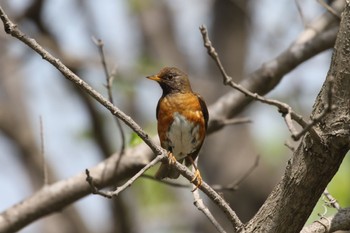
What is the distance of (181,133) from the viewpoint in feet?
18.8

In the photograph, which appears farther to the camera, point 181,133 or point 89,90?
point 181,133

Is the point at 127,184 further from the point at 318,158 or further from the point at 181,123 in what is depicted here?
the point at 181,123

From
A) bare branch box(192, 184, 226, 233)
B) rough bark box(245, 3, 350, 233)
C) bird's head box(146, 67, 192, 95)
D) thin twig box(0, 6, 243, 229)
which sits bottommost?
rough bark box(245, 3, 350, 233)

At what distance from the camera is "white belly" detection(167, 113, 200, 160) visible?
5728 millimetres

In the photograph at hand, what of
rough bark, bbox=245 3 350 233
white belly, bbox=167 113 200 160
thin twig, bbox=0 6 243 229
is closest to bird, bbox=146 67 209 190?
white belly, bbox=167 113 200 160

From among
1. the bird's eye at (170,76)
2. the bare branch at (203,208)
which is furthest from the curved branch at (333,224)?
the bird's eye at (170,76)

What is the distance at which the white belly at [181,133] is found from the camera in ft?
18.8

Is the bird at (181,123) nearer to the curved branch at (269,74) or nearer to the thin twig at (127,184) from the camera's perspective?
the curved branch at (269,74)

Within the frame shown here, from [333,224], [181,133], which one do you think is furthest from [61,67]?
[181,133]

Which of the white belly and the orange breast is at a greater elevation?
the orange breast

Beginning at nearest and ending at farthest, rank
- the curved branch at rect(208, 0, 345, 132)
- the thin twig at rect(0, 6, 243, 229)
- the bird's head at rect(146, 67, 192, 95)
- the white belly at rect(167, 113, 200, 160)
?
the thin twig at rect(0, 6, 243, 229), the white belly at rect(167, 113, 200, 160), the curved branch at rect(208, 0, 345, 132), the bird's head at rect(146, 67, 192, 95)

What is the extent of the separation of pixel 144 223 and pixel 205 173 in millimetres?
1964

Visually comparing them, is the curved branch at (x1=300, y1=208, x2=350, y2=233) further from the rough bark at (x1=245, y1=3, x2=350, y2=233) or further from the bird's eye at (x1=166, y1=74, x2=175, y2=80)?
the bird's eye at (x1=166, y1=74, x2=175, y2=80)

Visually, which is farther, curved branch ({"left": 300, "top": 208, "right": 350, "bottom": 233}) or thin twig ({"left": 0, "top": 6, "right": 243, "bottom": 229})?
curved branch ({"left": 300, "top": 208, "right": 350, "bottom": 233})
